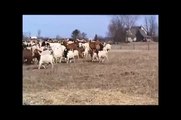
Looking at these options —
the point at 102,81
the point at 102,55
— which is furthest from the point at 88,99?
the point at 102,55

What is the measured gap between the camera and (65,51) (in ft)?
21.2

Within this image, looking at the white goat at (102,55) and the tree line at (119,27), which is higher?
the tree line at (119,27)

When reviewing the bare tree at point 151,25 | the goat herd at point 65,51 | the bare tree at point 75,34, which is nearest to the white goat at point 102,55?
the goat herd at point 65,51

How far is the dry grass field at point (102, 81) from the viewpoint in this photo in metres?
6.34

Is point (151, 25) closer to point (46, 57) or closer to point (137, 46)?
point (137, 46)

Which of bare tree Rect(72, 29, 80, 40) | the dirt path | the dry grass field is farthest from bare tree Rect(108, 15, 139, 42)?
the dirt path

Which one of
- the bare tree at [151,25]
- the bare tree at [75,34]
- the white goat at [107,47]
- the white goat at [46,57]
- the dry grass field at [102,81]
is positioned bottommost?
the dry grass field at [102,81]

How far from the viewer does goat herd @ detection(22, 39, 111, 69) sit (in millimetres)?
6371

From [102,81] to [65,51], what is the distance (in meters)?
0.53

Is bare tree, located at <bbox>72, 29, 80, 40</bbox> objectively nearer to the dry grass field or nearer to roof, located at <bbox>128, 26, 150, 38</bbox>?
the dry grass field

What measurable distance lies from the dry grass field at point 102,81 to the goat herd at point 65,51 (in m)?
0.07

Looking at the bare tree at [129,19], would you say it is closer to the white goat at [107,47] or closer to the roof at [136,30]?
the roof at [136,30]
